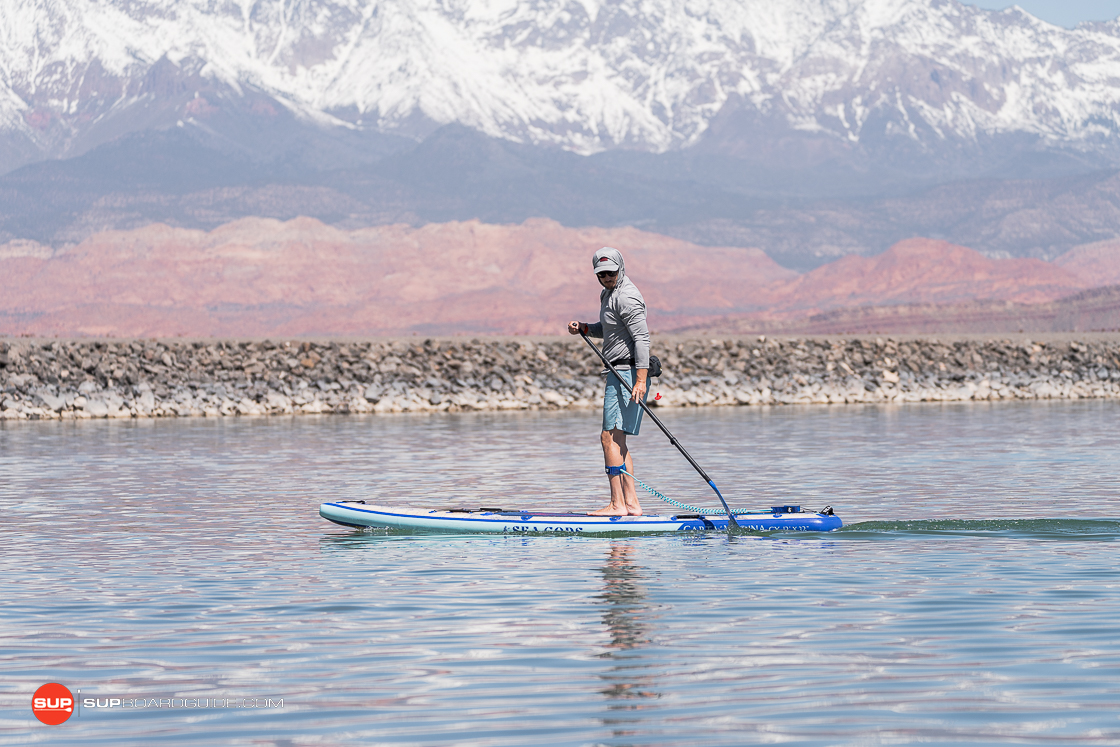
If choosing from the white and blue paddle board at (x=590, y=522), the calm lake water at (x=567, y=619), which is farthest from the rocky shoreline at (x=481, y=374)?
the white and blue paddle board at (x=590, y=522)

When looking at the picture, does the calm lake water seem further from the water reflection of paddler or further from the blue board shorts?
the blue board shorts

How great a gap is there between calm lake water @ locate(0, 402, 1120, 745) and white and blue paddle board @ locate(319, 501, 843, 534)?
18 centimetres

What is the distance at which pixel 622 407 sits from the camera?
15828 mm

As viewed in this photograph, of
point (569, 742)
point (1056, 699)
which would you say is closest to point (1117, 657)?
point (1056, 699)

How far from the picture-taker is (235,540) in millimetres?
16344

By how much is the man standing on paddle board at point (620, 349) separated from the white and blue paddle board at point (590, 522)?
566mm

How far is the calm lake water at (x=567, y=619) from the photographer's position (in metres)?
8.58

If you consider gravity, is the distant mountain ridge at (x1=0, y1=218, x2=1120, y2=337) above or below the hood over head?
above

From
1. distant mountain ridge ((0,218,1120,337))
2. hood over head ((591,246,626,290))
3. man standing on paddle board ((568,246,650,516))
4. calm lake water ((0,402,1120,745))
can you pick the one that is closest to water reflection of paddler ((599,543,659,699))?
calm lake water ((0,402,1120,745))

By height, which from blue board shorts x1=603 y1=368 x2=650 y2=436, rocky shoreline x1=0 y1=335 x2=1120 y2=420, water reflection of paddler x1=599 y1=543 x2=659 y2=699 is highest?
rocky shoreline x1=0 y1=335 x2=1120 y2=420

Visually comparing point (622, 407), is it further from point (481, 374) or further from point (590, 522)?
point (481, 374)

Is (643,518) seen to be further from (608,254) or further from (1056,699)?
(1056,699)

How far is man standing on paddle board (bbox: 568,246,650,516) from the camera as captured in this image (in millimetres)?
15789

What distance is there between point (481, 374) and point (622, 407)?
38120 mm
